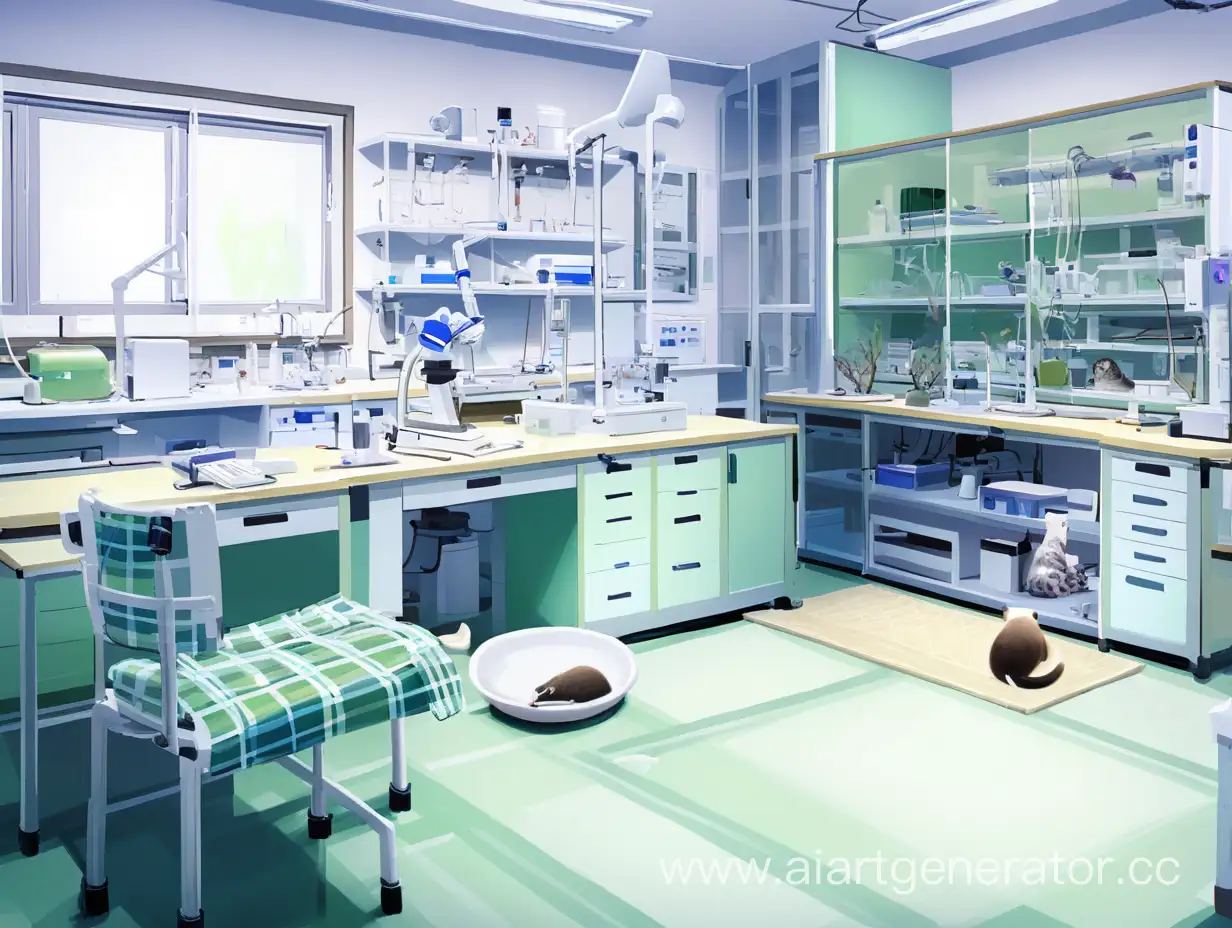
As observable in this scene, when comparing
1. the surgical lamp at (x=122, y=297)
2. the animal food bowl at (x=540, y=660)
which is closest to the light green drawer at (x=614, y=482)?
the animal food bowl at (x=540, y=660)

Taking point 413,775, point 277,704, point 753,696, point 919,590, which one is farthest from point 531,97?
point 277,704

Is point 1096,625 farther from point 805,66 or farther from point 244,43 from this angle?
point 244,43

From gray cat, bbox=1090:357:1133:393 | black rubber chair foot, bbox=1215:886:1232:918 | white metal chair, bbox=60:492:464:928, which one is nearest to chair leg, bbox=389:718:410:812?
white metal chair, bbox=60:492:464:928

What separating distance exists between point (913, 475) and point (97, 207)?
4.31 meters

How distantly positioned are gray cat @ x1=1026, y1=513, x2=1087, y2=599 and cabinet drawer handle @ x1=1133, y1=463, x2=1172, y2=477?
0.52 meters

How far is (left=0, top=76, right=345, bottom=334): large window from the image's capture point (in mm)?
5387

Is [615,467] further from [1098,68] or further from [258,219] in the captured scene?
[1098,68]

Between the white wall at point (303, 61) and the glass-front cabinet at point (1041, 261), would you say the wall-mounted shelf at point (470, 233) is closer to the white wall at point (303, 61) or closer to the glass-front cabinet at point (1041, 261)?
the white wall at point (303, 61)

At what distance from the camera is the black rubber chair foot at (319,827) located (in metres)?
2.78

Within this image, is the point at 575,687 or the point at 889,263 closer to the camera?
the point at 575,687

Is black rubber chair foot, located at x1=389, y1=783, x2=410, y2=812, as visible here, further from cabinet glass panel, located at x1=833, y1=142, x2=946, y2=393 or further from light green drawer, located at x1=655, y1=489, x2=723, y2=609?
cabinet glass panel, located at x1=833, y1=142, x2=946, y2=393

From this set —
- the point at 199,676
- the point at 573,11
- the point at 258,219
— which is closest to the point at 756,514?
the point at 573,11

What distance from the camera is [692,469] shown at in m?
4.45

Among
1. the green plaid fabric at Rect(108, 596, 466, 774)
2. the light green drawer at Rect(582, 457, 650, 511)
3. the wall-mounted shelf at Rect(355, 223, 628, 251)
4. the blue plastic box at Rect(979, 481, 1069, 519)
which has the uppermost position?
the wall-mounted shelf at Rect(355, 223, 628, 251)
